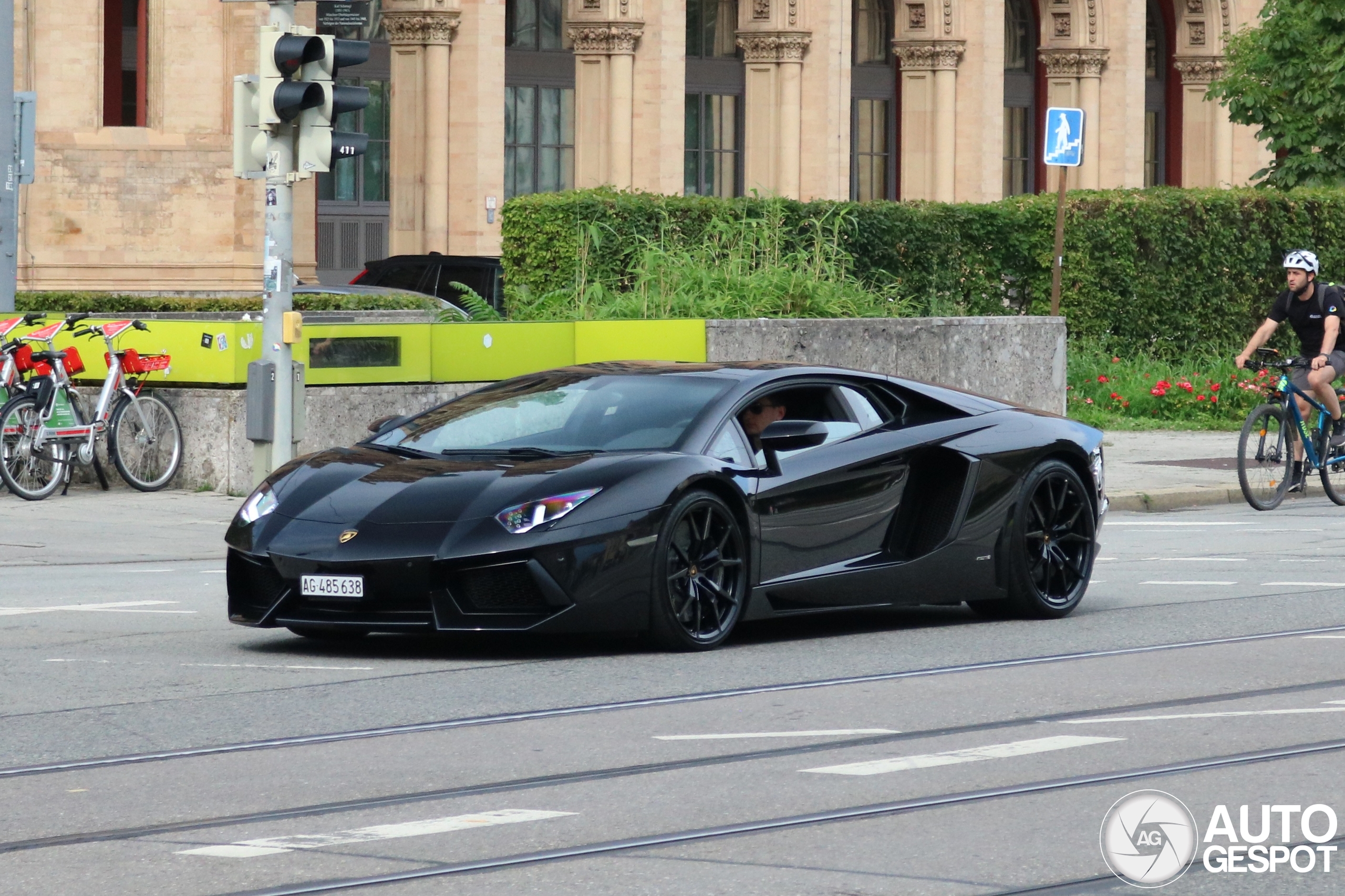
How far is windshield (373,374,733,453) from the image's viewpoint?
959 cm

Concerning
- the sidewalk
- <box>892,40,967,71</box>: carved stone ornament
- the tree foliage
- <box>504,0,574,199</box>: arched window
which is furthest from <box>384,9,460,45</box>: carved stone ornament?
the sidewalk

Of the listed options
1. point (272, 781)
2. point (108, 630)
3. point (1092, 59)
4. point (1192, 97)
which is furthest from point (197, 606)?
point (1192, 97)

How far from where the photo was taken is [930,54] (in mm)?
48781

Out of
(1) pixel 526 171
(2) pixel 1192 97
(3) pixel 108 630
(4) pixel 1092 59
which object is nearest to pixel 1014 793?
(3) pixel 108 630

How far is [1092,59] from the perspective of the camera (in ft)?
170

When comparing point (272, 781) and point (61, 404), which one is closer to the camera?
point (272, 781)

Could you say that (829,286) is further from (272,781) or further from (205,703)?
(272,781)

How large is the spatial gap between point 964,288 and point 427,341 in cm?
805

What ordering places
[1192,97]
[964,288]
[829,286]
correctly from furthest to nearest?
[1192,97], [964,288], [829,286]

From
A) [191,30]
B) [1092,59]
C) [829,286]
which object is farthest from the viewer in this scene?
[1092,59]

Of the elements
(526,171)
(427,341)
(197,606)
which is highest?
(526,171)

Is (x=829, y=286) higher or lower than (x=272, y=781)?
higher

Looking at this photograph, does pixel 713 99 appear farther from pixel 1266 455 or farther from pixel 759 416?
pixel 759 416

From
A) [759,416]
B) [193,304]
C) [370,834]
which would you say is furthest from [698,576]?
[193,304]
